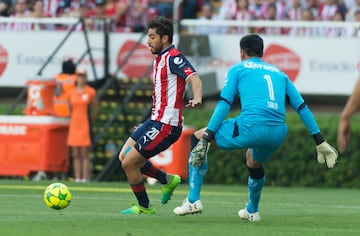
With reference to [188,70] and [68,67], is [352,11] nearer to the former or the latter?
[68,67]

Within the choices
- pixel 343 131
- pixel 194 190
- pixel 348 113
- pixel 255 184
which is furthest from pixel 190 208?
pixel 348 113

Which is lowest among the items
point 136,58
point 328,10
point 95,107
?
point 95,107

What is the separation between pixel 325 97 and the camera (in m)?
25.6

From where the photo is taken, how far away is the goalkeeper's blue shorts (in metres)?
12.7

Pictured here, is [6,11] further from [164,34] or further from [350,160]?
[164,34]

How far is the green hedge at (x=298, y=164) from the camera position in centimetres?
2306

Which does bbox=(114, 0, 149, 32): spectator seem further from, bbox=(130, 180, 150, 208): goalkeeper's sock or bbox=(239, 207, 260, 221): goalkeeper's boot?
bbox=(239, 207, 260, 221): goalkeeper's boot

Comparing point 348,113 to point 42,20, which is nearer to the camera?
point 348,113

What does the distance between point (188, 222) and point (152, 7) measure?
46.2 ft

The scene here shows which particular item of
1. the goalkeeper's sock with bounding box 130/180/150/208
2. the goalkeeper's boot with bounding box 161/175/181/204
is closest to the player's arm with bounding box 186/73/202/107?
the goalkeeper's sock with bounding box 130/180/150/208

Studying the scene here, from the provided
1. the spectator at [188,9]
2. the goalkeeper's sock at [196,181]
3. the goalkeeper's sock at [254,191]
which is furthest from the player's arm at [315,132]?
the spectator at [188,9]

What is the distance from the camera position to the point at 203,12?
2631 cm

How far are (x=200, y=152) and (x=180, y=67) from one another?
4.51 feet

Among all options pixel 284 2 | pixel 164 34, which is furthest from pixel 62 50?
pixel 164 34
